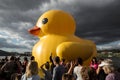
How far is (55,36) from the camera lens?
530 inches

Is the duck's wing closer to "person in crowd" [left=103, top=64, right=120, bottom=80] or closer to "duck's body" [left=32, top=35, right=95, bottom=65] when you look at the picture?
"duck's body" [left=32, top=35, right=95, bottom=65]

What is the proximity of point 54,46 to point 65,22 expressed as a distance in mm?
1723

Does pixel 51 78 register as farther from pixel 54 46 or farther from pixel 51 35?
pixel 51 35

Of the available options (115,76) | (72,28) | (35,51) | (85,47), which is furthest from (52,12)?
(115,76)

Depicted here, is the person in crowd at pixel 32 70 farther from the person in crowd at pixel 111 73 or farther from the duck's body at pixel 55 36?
the duck's body at pixel 55 36

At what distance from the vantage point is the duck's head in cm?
1367

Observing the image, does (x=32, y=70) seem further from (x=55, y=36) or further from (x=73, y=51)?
(x=55, y=36)

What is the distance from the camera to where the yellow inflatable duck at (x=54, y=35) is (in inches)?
500

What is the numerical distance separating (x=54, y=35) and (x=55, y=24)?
0.61 m

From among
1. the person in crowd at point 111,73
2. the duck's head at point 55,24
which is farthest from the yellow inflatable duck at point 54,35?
the person in crowd at point 111,73

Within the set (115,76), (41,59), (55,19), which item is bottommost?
(115,76)

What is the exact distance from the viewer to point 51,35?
13.7 m

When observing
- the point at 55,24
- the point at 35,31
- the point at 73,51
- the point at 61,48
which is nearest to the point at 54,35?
the point at 55,24

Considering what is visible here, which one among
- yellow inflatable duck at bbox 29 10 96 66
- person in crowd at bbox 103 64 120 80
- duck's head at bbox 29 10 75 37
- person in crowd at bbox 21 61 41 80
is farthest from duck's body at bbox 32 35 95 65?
person in crowd at bbox 21 61 41 80
